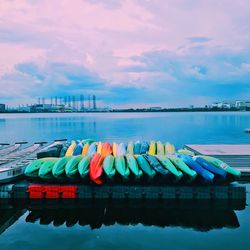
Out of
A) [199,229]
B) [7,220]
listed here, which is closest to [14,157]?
[7,220]

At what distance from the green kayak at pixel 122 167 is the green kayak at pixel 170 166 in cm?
163

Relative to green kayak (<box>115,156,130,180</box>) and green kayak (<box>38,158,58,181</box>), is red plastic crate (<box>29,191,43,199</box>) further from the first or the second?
green kayak (<box>115,156,130,180</box>)

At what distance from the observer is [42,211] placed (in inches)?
586

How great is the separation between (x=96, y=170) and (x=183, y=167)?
3682 millimetres


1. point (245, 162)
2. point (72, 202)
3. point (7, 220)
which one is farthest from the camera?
point (245, 162)

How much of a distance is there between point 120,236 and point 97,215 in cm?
212

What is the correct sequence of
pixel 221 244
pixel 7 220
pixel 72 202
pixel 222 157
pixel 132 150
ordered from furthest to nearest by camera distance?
pixel 222 157 → pixel 132 150 → pixel 72 202 → pixel 7 220 → pixel 221 244

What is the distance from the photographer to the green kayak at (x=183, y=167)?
50.3 feet

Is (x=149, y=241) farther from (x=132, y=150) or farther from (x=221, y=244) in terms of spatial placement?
(x=132, y=150)

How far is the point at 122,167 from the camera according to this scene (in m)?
15.8

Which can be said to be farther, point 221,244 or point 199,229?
point 199,229

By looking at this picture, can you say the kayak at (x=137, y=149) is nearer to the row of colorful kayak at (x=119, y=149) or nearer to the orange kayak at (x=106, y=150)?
the row of colorful kayak at (x=119, y=149)

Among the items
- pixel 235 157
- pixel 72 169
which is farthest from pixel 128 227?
pixel 235 157

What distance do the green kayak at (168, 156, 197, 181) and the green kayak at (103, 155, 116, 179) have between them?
105 inches
